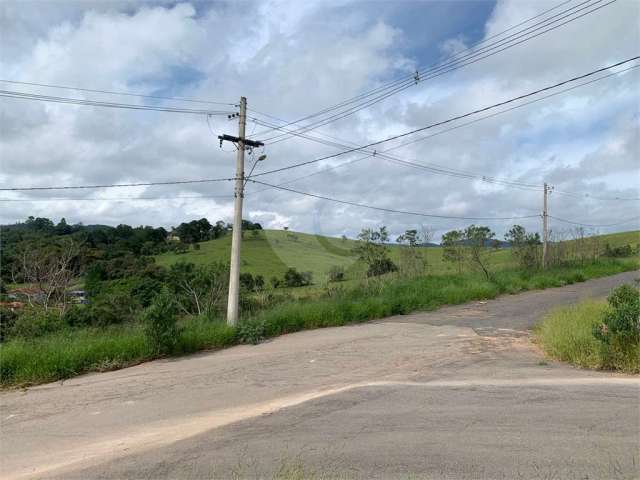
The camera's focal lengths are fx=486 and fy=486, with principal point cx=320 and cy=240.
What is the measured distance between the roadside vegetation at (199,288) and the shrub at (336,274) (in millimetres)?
109

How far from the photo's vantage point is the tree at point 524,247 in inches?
1259

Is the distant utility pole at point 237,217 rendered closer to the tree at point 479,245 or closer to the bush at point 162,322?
the bush at point 162,322

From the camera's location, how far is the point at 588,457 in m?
4.42

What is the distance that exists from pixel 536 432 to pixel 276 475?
2801 mm

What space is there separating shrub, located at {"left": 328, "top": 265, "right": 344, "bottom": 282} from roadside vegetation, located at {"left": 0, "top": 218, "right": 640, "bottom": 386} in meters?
0.11

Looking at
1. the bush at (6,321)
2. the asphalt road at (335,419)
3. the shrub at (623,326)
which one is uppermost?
the shrub at (623,326)

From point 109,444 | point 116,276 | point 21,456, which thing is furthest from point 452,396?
point 116,276

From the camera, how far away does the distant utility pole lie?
46.1ft

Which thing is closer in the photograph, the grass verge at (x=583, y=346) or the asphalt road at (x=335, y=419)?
the asphalt road at (x=335, y=419)

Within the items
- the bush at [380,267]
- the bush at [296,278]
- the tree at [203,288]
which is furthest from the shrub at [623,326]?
the bush at [296,278]

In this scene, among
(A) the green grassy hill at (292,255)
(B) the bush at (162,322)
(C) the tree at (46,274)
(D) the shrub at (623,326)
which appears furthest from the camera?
(A) the green grassy hill at (292,255)

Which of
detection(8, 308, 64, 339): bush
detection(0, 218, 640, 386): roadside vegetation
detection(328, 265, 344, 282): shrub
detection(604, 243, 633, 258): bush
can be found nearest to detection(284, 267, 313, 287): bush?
detection(0, 218, 640, 386): roadside vegetation

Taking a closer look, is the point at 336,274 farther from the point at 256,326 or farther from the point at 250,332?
the point at 250,332

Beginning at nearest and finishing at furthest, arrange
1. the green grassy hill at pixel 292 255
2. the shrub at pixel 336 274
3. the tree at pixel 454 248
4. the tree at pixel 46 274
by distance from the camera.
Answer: the tree at pixel 46 274
the shrub at pixel 336 274
the green grassy hill at pixel 292 255
the tree at pixel 454 248
